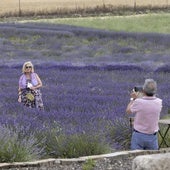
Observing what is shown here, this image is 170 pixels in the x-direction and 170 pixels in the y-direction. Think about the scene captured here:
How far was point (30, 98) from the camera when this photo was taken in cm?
1461

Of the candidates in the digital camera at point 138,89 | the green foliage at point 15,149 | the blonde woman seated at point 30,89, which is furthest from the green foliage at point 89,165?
the blonde woman seated at point 30,89

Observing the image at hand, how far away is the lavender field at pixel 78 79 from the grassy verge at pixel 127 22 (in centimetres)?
376

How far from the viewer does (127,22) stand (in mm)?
47188

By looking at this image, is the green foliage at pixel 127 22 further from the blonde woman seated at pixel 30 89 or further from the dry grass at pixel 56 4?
the blonde woman seated at pixel 30 89

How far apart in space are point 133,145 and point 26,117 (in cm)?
256

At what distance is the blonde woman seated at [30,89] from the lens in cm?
1444

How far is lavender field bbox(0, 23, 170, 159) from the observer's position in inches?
Answer: 447

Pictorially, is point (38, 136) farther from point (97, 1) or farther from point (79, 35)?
point (97, 1)

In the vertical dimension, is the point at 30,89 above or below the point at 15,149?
below

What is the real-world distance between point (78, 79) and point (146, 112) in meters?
10.4

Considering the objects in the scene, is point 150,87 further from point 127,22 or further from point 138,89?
point 127,22

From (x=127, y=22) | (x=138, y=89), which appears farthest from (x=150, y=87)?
(x=127, y=22)

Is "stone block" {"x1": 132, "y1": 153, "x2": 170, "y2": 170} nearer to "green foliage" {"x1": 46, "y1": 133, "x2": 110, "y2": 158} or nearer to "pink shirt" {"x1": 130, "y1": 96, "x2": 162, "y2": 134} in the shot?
"green foliage" {"x1": 46, "y1": 133, "x2": 110, "y2": 158}

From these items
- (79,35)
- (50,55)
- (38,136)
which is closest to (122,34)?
(79,35)
